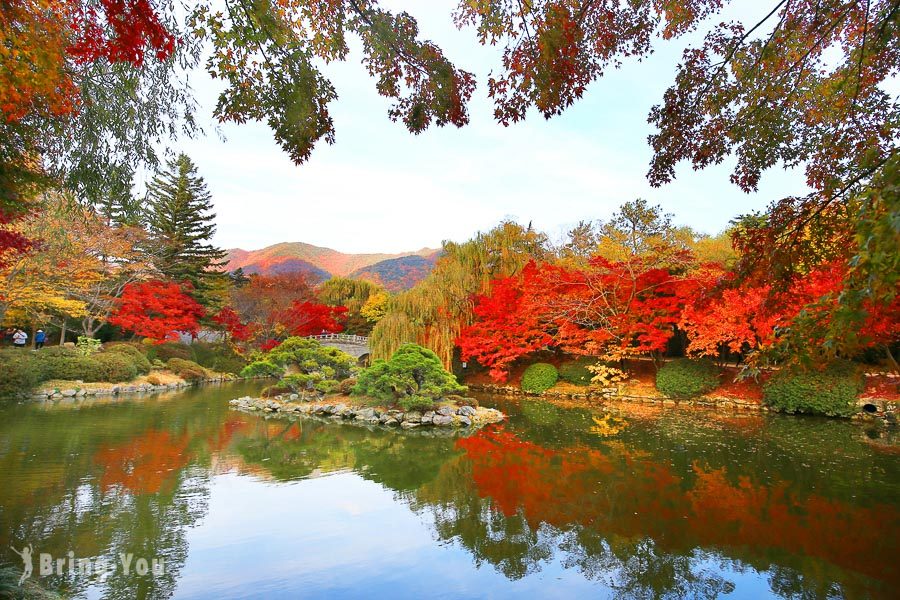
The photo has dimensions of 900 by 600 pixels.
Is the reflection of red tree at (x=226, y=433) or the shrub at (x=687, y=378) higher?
the shrub at (x=687, y=378)

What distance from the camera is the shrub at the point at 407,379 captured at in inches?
356

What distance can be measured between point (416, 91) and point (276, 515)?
3812 mm

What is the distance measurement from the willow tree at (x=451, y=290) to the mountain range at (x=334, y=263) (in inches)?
934

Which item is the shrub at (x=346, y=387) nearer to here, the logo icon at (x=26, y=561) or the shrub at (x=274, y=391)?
the shrub at (x=274, y=391)

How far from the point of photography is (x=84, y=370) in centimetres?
1179

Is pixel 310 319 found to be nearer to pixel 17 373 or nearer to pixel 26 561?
pixel 17 373

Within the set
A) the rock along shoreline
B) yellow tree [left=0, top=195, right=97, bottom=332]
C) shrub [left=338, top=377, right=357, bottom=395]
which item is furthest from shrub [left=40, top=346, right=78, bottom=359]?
shrub [left=338, top=377, right=357, bottom=395]

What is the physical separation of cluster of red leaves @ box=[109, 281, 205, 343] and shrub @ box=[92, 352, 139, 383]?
8.56ft

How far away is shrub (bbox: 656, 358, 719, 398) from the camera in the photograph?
40.4ft

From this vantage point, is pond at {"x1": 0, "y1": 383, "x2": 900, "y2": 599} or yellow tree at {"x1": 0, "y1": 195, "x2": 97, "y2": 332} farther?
yellow tree at {"x1": 0, "y1": 195, "x2": 97, "y2": 332}

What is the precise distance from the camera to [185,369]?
52.0 ft

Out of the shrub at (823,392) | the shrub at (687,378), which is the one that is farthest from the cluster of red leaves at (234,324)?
the shrub at (823,392)

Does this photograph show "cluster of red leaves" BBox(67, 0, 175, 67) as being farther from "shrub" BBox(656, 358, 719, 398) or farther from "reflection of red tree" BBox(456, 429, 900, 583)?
"shrub" BBox(656, 358, 719, 398)

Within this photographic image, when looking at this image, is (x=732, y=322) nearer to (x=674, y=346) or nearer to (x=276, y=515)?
(x=674, y=346)
